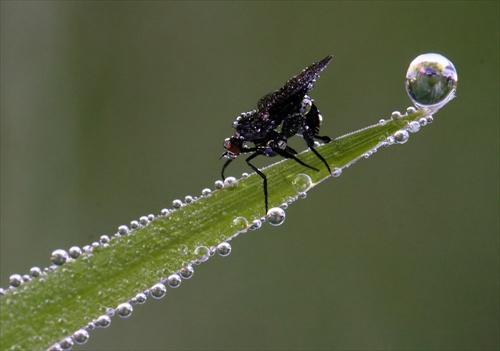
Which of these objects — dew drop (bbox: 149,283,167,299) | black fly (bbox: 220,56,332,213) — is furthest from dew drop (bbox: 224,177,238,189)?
black fly (bbox: 220,56,332,213)

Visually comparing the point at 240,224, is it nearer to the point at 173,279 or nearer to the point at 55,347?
the point at 173,279

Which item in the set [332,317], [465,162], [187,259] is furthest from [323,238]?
[187,259]

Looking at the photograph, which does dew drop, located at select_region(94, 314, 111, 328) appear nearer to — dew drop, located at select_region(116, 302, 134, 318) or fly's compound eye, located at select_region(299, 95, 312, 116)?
dew drop, located at select_region(116, 302, 134, 318)

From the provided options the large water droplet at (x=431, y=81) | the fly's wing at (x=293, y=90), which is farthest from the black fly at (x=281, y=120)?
the large water droplet at (x=431, y=81)

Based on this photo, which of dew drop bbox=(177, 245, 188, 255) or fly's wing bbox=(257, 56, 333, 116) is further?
fly's wing bbox=(257, 56, 333, 116)

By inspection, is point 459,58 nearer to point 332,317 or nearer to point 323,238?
point 323,238

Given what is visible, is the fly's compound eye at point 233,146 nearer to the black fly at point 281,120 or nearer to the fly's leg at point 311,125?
the black fly at point 281,120

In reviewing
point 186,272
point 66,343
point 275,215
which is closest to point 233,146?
point 275,215
